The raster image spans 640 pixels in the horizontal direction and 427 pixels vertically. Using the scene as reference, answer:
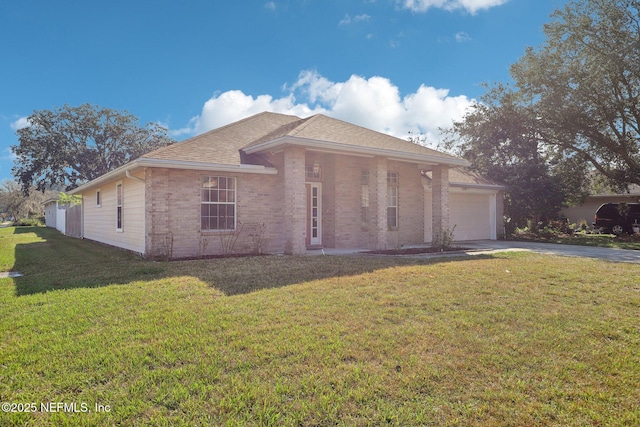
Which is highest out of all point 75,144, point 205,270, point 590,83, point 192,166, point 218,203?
point 75,144

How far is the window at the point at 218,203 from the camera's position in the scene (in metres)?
11.0

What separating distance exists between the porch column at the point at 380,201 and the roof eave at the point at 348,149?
474 mm

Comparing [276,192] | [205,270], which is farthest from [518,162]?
[205,270]

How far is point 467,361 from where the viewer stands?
361 centimetres

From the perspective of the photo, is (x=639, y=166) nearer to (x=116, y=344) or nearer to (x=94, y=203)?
(x=116, y=344)

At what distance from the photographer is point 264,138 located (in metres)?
12.2

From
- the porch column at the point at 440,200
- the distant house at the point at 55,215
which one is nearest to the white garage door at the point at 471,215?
the porch column at the point at 440,200

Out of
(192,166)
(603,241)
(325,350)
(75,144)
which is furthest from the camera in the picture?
(75,144)

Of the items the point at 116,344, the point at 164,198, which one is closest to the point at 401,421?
the point at 116,344

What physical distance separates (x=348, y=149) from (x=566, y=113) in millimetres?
14525

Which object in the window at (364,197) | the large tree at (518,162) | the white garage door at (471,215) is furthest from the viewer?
the large tree at (518,162)

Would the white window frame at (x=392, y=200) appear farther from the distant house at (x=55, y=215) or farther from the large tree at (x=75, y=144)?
the large tree at (x=75, y=144)

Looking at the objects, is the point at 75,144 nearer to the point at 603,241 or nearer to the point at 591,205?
the point at 603,241

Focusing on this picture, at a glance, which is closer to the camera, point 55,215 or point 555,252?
point 555,252
